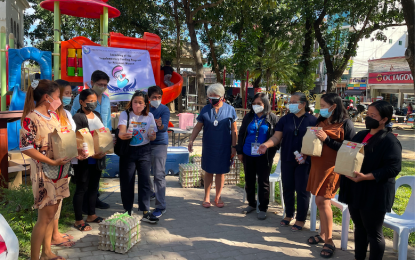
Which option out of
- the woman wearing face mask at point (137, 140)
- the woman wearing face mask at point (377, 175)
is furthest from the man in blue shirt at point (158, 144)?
the woman wearing face mask at point (377, 175)

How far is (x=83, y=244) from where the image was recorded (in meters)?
3.74

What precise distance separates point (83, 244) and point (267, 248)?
208 cm

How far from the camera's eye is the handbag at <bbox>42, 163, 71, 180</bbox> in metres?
2.89

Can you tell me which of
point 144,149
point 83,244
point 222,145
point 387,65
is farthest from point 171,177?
point 387,65

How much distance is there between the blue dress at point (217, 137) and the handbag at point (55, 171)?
93.0 inches

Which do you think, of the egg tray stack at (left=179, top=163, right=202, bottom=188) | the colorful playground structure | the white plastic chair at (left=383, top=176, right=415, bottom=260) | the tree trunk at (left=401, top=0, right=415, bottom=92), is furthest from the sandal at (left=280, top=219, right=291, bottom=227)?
the colorful playground structure

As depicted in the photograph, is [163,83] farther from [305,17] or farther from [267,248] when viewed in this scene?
[305,17]

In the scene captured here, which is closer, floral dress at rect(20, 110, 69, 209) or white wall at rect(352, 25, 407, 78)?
floral dress at rect(20, 110, 69, 209)

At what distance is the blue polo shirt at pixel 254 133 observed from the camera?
15.6ft

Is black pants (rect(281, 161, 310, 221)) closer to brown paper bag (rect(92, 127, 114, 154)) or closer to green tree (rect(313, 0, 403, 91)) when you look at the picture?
brown paper bag (rect(92, 127, 114, 154))

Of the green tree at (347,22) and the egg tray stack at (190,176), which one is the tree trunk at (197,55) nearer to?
the egg tray stack at (190,176)

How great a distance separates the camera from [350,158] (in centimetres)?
300

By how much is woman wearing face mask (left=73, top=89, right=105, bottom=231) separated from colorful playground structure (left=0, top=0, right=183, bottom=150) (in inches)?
139

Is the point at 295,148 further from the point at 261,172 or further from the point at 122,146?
the point at 122,146
